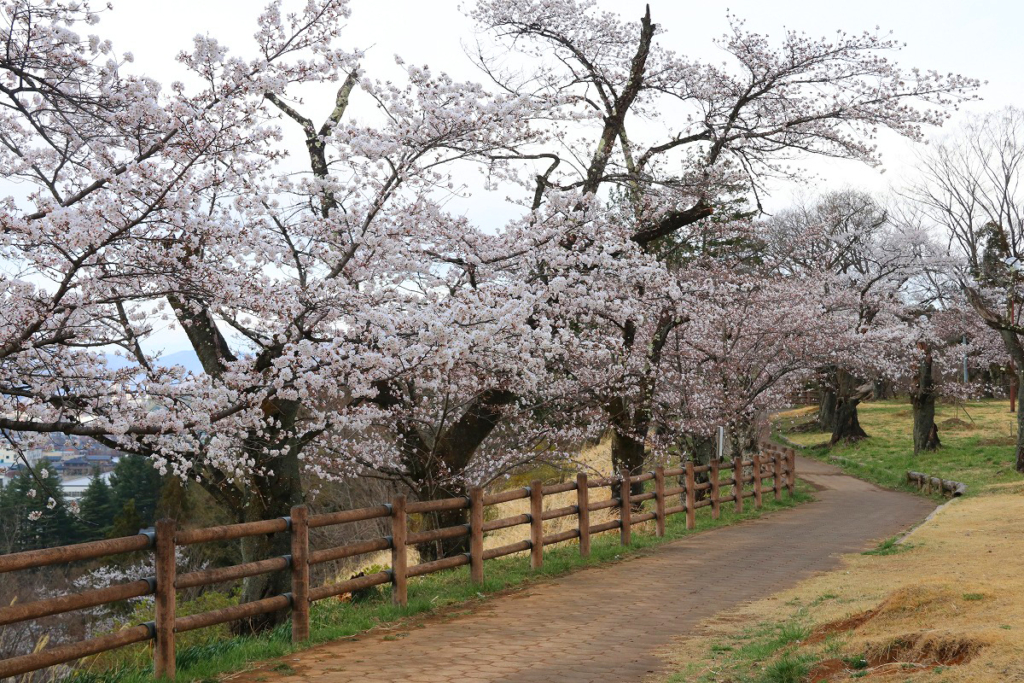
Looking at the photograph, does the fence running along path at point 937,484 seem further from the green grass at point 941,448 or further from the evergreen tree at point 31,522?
the evergreen tree at point 31,522

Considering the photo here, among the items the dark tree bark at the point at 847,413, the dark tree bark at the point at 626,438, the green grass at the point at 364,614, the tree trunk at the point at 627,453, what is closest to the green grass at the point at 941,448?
the dark tree bark at the point at 847,413

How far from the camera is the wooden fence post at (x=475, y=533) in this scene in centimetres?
1059

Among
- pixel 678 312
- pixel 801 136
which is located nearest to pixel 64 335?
pixel 678 312

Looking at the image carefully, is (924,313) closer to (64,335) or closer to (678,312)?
(678,312)

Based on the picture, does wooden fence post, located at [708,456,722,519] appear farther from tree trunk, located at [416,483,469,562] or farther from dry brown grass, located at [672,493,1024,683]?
tree trunk, located at [416,483,469,562]

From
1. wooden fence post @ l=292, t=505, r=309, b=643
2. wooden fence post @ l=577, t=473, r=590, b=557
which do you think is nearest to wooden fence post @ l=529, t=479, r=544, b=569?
wooden fence post @ l=577, t=473, r=590, b=557

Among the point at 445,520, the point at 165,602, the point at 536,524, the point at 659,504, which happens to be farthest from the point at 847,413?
the point at 165,602

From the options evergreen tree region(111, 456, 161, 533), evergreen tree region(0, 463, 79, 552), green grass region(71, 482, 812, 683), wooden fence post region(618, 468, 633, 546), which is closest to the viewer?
green grass region(71, 482, 812, 683)

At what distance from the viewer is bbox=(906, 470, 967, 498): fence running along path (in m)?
23.4

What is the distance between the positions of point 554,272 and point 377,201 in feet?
11.7

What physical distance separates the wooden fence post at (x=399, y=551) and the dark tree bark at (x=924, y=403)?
91.3ft

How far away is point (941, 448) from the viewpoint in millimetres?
33500

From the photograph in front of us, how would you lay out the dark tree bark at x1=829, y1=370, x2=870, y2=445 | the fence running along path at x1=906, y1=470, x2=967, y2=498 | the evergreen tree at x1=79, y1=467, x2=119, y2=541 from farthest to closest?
1. the dark tree bark at x1=829, y1=370, x2=870, y2=445
2. the evergreen tree at x1=79, y1=467, x2=119, y2=541
3. the fence running along path at x1=906, y1=470, x2=967, y2=498

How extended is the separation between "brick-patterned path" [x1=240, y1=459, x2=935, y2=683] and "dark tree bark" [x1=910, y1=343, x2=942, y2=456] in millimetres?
17528
